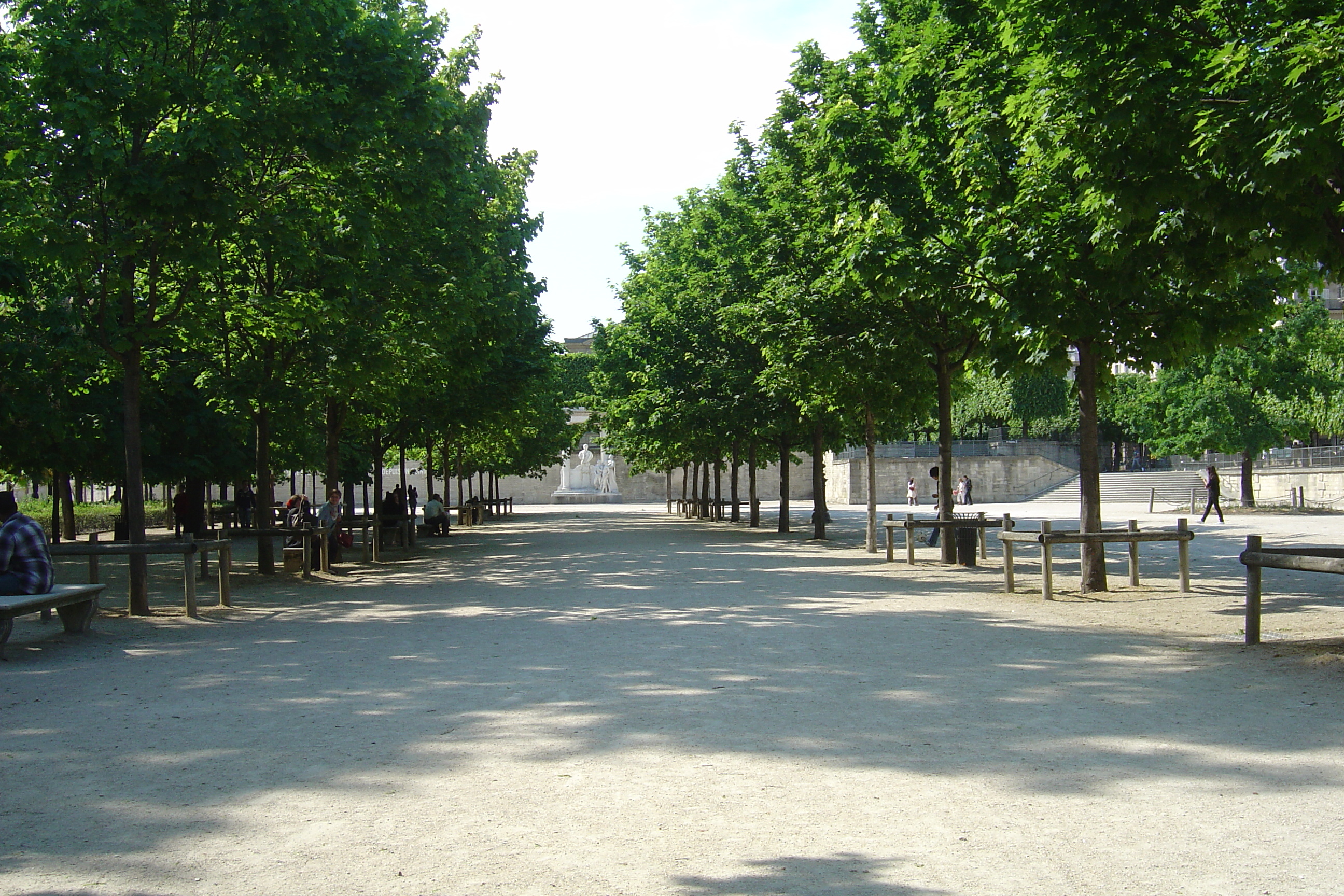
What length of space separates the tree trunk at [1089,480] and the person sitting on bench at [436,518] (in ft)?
74.5

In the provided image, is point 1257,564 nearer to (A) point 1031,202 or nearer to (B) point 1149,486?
(A) point 1031,202

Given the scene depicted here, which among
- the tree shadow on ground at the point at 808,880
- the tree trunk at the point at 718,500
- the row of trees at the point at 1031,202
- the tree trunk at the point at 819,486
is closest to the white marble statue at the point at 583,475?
the tree trunk at the point at 718,500

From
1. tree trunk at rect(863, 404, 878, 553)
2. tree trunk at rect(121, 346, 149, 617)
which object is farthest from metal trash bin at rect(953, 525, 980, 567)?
tree trunk at rect(121, 346, 149, 617)

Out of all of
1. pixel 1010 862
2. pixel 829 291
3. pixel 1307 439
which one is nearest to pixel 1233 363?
pixel 1307 439

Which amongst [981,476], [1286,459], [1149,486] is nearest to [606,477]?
[981,476]

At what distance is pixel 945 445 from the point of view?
1906 cm

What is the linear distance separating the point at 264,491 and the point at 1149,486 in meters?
49.5

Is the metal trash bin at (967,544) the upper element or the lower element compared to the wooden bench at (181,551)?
lower

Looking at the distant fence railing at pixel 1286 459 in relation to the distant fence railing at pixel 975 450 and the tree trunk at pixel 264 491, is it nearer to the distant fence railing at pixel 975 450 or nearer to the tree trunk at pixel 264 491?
the distant fence railing at pixel 975 450

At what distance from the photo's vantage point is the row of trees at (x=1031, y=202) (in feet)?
28.6

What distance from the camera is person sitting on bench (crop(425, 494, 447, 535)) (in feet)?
111

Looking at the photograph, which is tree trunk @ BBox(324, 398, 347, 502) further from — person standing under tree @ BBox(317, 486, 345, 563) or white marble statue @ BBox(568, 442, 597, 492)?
white marble statue @ BBox(568, 442, 597, 492)

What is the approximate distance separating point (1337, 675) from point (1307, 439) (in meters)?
48.9

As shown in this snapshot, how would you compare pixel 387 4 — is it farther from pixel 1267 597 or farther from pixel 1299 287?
pixel 1267 597
